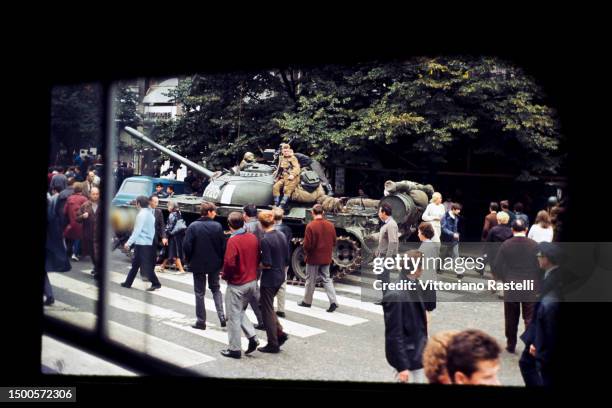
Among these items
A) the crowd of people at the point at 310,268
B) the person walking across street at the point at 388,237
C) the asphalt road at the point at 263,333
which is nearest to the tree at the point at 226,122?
the crowd of people at the point at 310,268

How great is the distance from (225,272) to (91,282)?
2873mm

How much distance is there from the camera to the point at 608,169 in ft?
9.95

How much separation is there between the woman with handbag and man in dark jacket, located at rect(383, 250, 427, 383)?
6.72m

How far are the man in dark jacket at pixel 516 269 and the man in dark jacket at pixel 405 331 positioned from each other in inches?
80.1

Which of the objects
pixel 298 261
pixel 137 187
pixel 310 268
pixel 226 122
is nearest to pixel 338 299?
pixel 310 268

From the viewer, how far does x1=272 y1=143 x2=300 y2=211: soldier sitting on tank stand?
1074 centimetres

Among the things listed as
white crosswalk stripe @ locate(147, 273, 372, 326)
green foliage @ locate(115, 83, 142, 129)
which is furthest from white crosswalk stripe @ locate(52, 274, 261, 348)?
green foliage @ locate(115, 83, 142, 129)

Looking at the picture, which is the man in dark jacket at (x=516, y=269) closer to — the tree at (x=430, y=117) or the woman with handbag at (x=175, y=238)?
the woman with handbag at (x=175, y=238)

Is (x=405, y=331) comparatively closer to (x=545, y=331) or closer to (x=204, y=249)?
(x=545, y=331)

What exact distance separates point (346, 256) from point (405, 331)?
5.65 meters

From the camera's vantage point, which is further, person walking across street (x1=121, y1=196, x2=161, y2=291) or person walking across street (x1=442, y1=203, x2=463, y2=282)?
person walking across street (x1=442, y1=203, x2=463, y2=282)

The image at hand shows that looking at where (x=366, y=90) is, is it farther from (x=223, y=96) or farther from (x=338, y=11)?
(x=338, y=11)

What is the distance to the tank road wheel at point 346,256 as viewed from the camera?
9.96m

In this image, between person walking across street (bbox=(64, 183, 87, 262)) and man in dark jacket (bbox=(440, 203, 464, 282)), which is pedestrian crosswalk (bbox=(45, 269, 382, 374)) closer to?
person walking across street (bbox=(64, 183, 87, 262))
